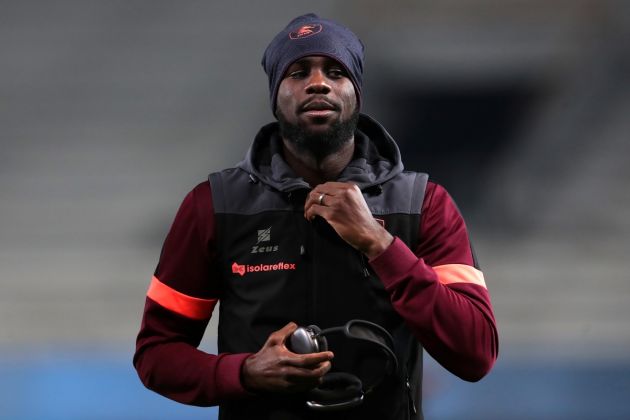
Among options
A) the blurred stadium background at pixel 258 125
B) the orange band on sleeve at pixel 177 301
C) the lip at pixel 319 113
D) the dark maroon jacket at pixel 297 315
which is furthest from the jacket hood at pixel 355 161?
the blurred stadium background at pixel 258 125

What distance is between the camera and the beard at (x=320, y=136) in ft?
6.29

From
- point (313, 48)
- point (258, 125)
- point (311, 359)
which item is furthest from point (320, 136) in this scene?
point (258, 125)

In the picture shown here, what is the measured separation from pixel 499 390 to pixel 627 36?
1666 mm

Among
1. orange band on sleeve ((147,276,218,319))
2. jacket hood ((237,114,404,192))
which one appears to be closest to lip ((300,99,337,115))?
jacket hood ((237,114,404,192))

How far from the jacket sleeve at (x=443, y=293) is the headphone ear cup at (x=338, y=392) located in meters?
0.13

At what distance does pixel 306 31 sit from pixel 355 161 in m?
0.24

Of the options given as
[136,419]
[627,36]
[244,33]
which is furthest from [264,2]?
[136,419]

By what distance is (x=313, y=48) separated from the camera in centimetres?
192

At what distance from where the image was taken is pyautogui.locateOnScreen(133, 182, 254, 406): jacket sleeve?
1.86 meters

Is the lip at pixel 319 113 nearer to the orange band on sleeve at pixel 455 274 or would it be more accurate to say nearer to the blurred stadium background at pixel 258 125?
the orange band on sleeve at pixel 455 274

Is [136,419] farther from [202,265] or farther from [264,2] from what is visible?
[202,265]

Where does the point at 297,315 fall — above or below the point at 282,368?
above

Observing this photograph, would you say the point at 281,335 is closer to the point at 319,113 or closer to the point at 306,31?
the point at 319,113

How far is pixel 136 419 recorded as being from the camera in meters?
3.93
